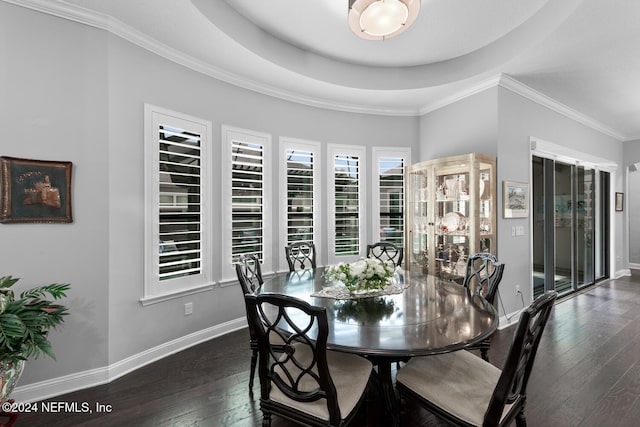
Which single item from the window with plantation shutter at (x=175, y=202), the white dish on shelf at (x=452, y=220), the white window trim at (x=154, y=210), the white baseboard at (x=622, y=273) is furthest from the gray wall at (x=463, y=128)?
the white baseboard at (x=622, y=273)

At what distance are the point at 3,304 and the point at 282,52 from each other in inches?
121

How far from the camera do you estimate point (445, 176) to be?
3.77 meters

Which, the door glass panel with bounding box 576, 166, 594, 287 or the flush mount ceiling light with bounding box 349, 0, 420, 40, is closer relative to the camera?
the flush mount ceiling light with bounding box 349, 0, 420, 40

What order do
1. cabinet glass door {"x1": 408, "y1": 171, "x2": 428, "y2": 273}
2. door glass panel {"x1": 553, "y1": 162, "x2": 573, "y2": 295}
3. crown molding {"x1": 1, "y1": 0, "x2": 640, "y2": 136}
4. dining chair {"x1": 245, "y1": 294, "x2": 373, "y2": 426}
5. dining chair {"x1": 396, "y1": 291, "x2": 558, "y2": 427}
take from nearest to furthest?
1. dining chair {"x1": 396, "y1": 291, "x2": 558, "y2": 427}
2. dining chair {"x1": 245, "y1": 294, "x2": 373, "y2": 426}
3. crown molding {"x1": 1, "y1": 0, "x2": 640, "y2": 136}
4. cabinet glass door {"x1": 408, "y1": 171, "x2": 428, "y2": 273}
5. door glass panel {"x1": 553, "y1": 162, "x2": 573, "y2": 295}

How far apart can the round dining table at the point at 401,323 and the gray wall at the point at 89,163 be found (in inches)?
51.5

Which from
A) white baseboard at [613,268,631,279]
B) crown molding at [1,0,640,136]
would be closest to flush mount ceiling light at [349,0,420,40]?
crown molding at [1,0,640,136]

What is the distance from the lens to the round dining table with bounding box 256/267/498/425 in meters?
1.42

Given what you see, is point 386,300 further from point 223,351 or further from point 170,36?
point 170,36

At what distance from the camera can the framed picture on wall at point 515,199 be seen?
3.53m

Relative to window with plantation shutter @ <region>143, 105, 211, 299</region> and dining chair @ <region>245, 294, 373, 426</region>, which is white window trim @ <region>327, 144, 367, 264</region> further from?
dining chair @ <region>245, 294, 373, 426</region>

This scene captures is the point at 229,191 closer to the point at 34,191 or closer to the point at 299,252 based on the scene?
the point at 299,252

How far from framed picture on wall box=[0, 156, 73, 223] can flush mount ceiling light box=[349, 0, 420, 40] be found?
2.54m

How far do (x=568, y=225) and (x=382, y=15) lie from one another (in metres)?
4.88

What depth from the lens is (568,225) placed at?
4852 mm
